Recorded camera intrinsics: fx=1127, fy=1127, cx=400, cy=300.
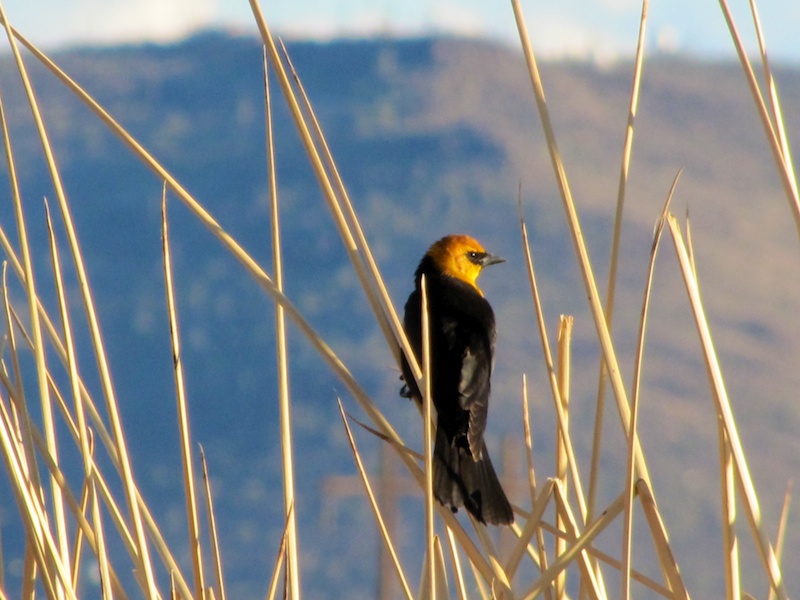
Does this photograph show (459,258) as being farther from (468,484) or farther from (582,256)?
(582,256)

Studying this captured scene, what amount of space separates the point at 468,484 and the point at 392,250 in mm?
49953

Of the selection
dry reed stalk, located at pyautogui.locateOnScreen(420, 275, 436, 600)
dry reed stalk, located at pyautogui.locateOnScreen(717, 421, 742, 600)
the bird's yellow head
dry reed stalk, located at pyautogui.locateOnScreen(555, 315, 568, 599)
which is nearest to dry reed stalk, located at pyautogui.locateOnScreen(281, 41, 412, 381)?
dry reed stalk, located at pyautogui.locateOnScreen(420, 275, 436, 600)

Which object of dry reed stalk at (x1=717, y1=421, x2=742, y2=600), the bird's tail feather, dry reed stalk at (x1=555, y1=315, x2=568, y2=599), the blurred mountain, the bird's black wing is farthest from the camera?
the blurred mountain

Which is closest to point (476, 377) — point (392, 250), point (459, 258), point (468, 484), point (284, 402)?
point (468, 484)

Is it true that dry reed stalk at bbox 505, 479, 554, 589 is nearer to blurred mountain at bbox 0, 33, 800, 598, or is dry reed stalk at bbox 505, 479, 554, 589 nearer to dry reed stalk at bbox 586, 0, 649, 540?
dry reed stalk at bbox 586, 0, 649, 540

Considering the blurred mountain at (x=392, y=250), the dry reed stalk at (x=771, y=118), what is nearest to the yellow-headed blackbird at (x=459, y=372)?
the dry reed stalk at (x=771, y=118)

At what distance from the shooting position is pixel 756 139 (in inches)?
2351

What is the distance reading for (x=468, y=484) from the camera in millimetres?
3004

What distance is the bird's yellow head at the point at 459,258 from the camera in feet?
15.7

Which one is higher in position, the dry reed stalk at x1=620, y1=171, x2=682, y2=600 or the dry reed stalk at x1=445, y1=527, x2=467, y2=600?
the dry reed stalk at x1=620, y1=171, x2=682, y2=600

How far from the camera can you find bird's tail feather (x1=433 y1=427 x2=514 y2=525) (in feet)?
8.98

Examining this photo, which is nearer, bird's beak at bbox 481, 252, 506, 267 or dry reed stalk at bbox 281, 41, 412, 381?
dry reed stalk at bbox 281, 41, 412, 381

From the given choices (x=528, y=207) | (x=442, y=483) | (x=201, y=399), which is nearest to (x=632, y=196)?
(x=528, y=207)

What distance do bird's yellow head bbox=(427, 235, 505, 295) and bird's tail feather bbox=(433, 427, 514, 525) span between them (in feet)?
4.93
